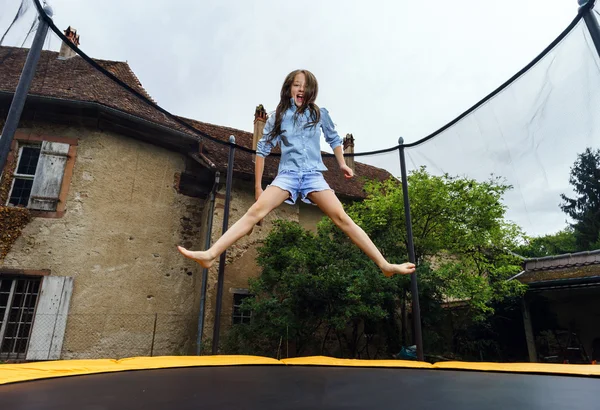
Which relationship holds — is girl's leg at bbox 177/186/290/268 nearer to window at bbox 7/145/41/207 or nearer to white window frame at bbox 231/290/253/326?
white window frame at bbox 231/290/253/326

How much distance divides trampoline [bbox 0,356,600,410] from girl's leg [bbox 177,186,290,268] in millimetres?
545

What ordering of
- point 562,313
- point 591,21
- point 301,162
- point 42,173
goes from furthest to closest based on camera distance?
1. point 562,313
2. point 42,173
3. point 301,162
4. point 591,21

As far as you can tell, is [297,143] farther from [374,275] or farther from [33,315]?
[33,315]

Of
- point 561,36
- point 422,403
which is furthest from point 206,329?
point 561,36

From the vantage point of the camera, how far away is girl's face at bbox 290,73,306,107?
2.08 meters

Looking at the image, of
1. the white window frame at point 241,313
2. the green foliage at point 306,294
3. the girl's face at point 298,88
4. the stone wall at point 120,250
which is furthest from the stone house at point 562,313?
the girl's face at point 298,88

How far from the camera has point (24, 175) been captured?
15.9 ft

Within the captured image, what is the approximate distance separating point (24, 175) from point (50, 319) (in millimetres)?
1941

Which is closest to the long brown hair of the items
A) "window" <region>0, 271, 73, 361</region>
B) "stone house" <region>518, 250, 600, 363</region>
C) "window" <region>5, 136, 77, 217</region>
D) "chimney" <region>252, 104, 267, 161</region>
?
"window" <region>0, 271, 73, 361</region>

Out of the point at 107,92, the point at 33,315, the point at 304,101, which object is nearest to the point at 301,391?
the point at 304,101

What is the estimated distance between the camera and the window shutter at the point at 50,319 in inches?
167

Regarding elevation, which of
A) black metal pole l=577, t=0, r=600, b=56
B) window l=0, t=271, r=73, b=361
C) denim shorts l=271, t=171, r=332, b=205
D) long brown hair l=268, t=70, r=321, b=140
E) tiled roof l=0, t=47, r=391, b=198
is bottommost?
window l=0, t=271, r=73, b=361

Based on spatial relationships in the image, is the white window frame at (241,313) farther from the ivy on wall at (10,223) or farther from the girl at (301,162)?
the girl at (301,162)

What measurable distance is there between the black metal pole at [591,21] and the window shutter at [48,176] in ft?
18.1
